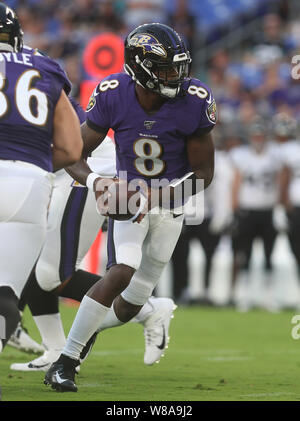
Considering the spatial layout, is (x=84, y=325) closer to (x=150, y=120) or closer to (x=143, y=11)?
(x=150, y=120)

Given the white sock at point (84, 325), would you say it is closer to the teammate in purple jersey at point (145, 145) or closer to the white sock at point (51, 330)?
the teammate in purple jersey at point (145, 145)

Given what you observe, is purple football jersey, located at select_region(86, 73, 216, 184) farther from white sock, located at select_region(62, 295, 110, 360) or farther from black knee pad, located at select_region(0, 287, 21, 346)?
black knee pad, located at select_region(0, 287, 21, 346)

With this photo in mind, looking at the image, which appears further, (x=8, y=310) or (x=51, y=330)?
(x=51, y=330)

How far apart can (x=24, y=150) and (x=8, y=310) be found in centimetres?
69

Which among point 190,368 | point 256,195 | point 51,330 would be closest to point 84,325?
point 51,330

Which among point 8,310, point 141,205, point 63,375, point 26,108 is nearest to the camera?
point 8,310

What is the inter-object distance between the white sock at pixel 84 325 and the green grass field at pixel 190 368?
22cm

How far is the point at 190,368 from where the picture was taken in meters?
5.98

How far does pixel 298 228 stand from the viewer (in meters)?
10.9

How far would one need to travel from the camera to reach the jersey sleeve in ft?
16.7

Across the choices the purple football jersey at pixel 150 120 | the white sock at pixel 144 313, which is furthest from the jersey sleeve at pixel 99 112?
the white sock at pixel 144 313

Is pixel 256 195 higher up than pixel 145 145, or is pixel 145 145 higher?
pixel 256 195

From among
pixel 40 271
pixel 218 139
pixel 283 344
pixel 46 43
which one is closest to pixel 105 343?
pixel 283 344

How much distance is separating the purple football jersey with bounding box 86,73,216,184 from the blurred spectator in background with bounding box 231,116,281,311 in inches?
227
